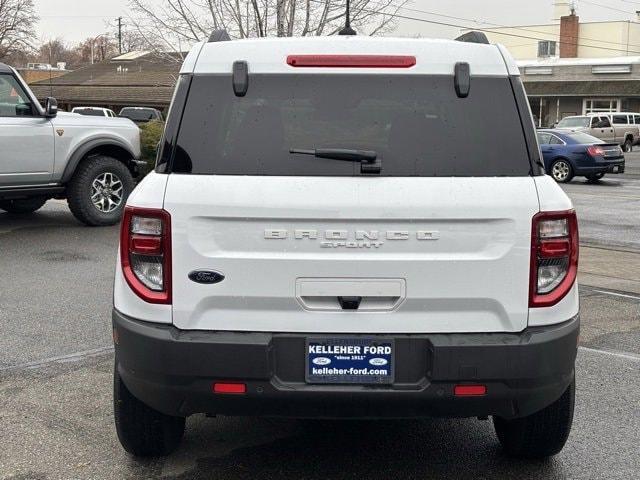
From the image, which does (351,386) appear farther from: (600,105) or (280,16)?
(600,105)

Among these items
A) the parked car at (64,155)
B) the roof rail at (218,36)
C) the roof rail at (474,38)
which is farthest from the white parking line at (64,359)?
the parked car at (64,155)

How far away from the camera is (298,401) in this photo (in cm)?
336

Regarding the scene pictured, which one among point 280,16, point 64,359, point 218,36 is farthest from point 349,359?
point 280,16

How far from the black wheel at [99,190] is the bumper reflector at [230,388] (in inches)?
340

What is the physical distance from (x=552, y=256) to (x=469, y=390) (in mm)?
616

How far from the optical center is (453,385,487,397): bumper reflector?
3350 millimetres

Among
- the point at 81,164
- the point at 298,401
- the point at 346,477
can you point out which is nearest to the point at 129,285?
the point at 298,401

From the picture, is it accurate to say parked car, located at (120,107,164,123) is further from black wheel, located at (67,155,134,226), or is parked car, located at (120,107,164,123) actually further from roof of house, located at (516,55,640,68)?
roof of house, located at (516,55,640,68)

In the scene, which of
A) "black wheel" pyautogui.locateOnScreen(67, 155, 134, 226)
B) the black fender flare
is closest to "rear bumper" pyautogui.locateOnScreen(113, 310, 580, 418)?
the black fender flare

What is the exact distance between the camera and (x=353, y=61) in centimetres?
355

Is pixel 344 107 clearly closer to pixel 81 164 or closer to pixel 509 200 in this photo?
pixel 509 200

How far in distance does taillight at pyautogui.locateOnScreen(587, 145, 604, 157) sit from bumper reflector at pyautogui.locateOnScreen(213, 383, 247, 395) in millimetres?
21601

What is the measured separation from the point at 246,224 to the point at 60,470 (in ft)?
5.05

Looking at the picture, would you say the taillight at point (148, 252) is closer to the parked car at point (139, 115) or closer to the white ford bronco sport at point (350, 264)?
the white ford bronco sport at point (350, 264)
